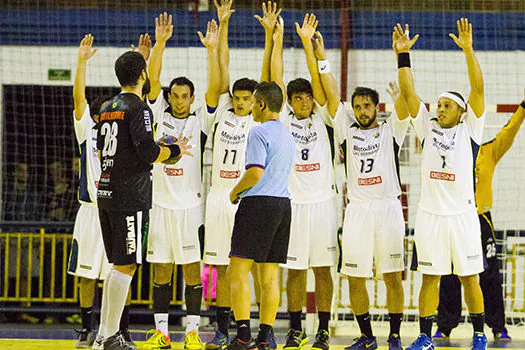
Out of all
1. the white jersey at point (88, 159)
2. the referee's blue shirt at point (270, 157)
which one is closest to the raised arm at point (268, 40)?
the referee's blue shirt at point (270, 157)

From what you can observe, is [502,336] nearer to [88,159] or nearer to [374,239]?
[374,239]

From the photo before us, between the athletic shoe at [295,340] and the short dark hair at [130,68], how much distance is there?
9.16ft

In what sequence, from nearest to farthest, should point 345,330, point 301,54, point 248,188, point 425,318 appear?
point 248,188
point 425,318
point 345,330
point 301,54

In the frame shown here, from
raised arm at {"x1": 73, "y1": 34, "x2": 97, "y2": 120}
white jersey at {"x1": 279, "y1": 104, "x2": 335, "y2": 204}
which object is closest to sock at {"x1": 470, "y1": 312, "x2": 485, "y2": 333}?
white jersey at {"x1": 279, "y1": 104, "x2": 335, "y2": 204}

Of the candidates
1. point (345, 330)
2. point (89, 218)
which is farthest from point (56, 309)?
point (345, 330)

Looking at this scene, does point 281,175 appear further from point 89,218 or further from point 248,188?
point 89,218

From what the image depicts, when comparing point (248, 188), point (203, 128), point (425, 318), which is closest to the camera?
point (248, 188)

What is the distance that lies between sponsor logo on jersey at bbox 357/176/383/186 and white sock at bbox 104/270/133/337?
247 centimetres

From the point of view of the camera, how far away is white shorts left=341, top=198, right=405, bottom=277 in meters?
8.40

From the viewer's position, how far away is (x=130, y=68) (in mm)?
7469

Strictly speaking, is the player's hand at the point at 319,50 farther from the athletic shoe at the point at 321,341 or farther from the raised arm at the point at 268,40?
the athletic shoe at the point at 321,341

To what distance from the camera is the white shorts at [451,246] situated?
8.17m

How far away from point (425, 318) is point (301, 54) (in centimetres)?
532

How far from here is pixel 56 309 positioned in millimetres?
11289
